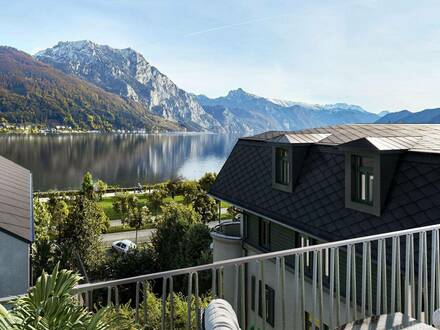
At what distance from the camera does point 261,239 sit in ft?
56.4

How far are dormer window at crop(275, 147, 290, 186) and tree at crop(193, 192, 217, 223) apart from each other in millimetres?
29280

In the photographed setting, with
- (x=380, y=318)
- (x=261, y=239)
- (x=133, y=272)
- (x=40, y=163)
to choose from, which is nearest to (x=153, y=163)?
(x=40, y=163)

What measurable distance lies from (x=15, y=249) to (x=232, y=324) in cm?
794

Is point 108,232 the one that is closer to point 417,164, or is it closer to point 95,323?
point 417,164

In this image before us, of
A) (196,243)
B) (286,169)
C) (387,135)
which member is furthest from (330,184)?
(196,243)

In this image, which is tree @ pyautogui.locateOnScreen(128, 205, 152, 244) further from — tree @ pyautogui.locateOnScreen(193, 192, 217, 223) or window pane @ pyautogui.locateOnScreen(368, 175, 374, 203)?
window pane @ pyautogui.locateOnScreen(368, 175, 374, 203)

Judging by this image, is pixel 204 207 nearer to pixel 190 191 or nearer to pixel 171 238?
pixel 190 191

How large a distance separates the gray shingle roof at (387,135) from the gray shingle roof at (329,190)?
32mm

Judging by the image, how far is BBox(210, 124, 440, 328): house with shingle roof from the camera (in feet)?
34.2

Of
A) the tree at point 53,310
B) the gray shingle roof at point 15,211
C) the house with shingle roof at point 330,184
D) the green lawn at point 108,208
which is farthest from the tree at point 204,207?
the tree at point 53,310

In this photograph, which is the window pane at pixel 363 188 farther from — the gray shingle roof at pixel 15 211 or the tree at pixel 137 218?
the tree at pixel 137 218

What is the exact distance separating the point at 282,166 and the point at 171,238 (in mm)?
15437

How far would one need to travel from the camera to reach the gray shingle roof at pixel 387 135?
36.8 ft

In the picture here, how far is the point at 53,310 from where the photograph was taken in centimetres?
275
